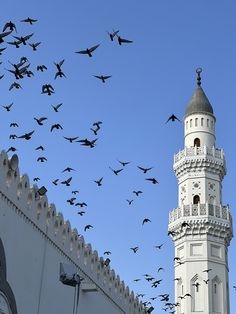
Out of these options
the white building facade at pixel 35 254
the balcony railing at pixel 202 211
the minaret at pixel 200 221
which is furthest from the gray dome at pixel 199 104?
the white building facade at pixel 35 254

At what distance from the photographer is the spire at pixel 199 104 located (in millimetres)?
39750

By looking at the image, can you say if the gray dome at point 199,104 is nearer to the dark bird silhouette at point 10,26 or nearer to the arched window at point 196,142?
the arched window at point 196,142

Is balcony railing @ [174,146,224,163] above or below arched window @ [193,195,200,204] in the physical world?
above

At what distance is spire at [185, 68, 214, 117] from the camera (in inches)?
1565

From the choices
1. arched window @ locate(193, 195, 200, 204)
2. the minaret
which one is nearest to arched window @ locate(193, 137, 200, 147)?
the minaret

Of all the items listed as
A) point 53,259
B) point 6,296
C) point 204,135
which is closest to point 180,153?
point 204,135

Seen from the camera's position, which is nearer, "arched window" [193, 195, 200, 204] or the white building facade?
the white building facade

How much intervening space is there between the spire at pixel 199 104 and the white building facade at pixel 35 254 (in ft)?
65.4

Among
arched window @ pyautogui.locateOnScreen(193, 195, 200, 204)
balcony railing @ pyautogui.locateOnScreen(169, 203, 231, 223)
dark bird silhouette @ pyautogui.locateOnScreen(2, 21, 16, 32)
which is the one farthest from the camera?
arched window @ pyautogui.locateOnScreen(193, 195, 200, 204)

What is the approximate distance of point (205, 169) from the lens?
38938mm

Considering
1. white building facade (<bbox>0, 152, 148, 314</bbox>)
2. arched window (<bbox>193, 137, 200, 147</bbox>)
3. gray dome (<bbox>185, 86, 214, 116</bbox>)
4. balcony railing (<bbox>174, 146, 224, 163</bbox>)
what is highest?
gray dome (<bbox>185, 86, 214, 116</bbox>)

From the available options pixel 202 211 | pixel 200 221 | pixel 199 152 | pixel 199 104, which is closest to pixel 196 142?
pixel 199 152

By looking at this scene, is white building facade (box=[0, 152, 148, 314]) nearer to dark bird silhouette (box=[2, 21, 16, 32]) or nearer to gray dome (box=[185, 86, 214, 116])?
dark bird silhouette (box=[2, 21, 16, 32])

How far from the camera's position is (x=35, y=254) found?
16.6 m
